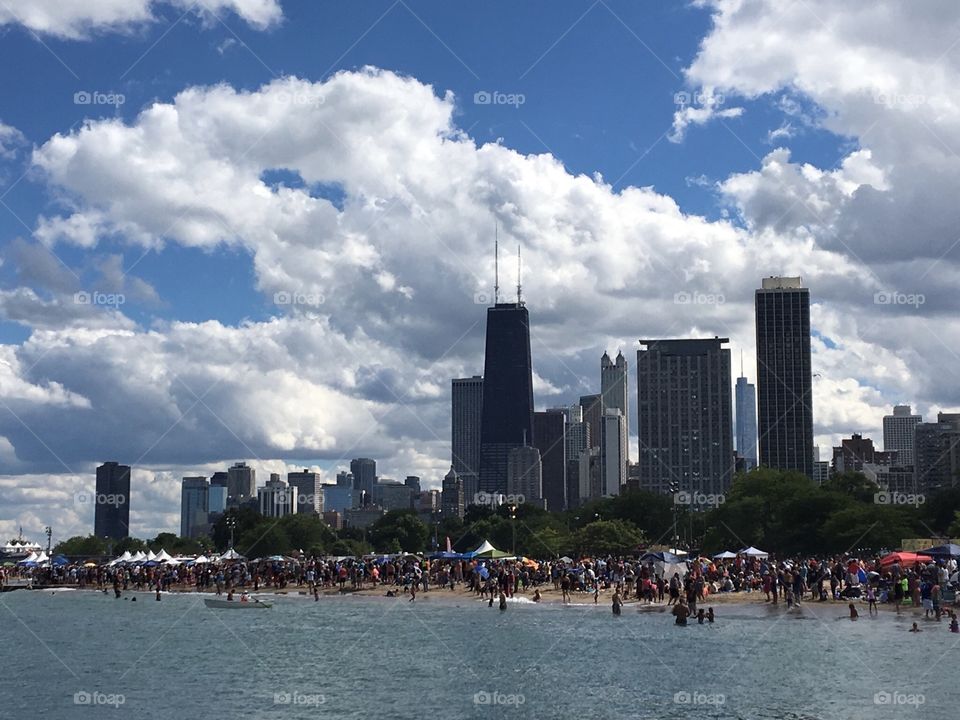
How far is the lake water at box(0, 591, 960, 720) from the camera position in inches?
1282

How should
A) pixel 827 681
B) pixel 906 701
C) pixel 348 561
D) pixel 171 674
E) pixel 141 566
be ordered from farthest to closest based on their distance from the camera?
pixel 141 566 < pixel 348 561 < pixel 171 674 < pixel 827 681 < pixel 906 701

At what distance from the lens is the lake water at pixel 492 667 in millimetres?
32562

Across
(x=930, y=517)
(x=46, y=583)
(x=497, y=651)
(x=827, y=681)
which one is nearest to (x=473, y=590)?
(x=497, y=651)

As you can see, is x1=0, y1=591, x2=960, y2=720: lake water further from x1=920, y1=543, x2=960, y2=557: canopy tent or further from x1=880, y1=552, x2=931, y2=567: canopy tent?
x1=920, y1=543, x2=960, y2=557: canopy tent

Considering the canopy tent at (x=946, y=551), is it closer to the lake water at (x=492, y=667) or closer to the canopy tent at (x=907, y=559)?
the canopy tent at (x=907, y=559)

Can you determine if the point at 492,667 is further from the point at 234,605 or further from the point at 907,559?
the point at 234,605

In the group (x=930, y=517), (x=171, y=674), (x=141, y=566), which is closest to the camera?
(x=171, y=674)

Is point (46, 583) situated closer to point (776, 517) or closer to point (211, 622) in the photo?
point (211, 622)

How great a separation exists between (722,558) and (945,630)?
128ft

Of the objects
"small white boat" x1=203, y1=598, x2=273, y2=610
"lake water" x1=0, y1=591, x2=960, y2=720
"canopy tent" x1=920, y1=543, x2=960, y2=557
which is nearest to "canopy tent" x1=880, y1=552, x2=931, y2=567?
"canopy tent" x1=920, y1=543, x2=960, y2=557

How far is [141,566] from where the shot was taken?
111 meters

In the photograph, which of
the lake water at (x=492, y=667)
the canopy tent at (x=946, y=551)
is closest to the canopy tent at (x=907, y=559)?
the canopy tent at (x=946, y=551)

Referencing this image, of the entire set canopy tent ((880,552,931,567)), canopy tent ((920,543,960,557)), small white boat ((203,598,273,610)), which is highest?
canopy tent ((920,543,960,557))

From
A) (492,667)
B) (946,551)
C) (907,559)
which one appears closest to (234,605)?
(492,667)
